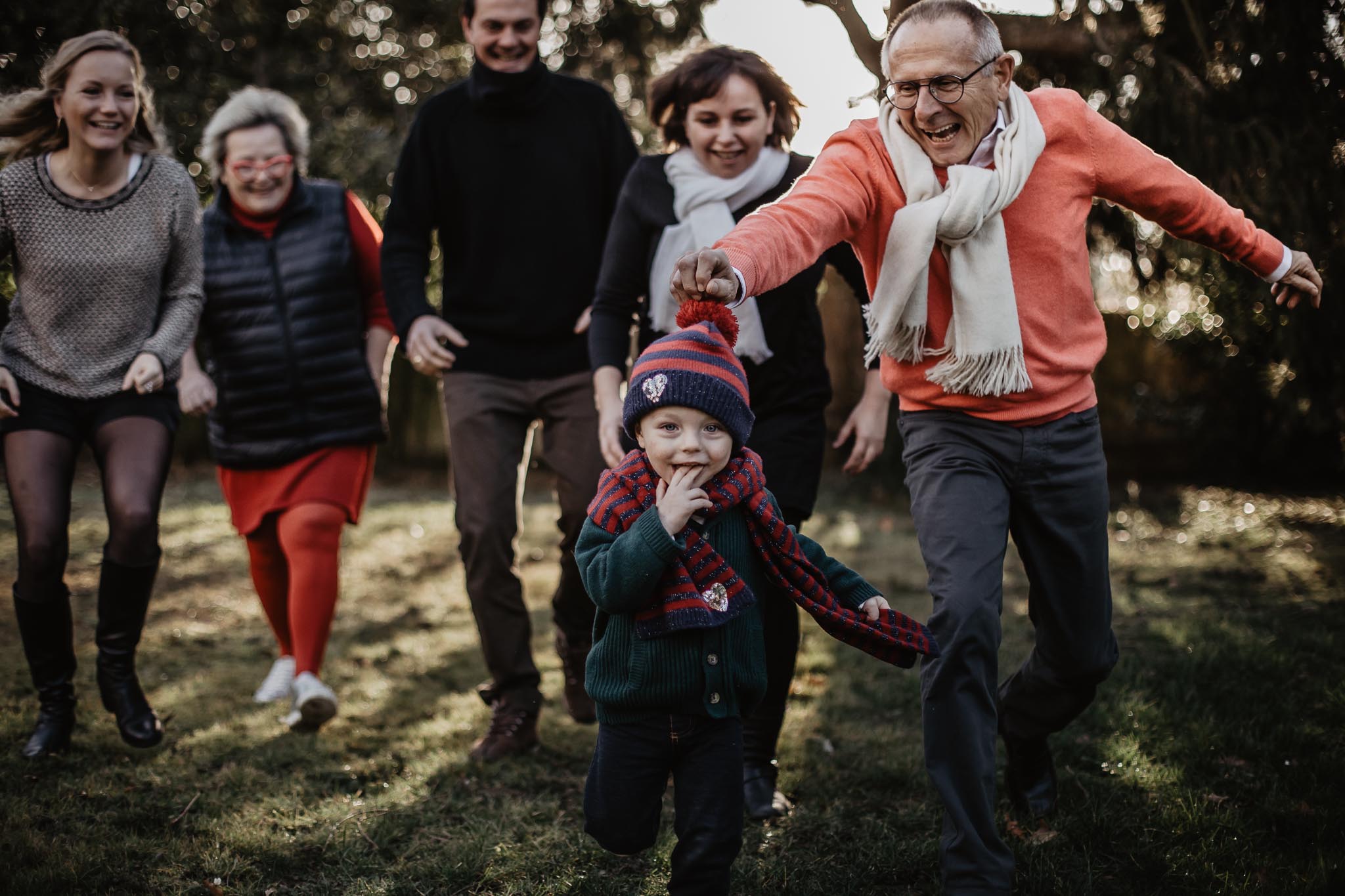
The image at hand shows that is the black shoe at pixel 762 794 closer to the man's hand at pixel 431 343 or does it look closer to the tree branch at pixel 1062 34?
the man's hand at pixel 431 343

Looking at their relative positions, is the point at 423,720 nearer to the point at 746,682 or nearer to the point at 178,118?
the point at 746,682

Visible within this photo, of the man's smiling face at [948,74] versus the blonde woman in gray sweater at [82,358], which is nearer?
the man's smiling face at [948,74]

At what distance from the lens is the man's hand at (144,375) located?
397 cm

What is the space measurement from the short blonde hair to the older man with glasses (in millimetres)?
2604

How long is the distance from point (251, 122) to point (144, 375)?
124cm

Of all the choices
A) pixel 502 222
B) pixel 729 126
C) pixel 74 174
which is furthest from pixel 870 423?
pixel 74 174

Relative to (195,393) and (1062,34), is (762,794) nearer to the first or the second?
(195,393)

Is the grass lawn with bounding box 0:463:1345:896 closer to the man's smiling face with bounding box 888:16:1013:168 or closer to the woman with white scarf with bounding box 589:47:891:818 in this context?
the woman with white scarf with bounding box 589:47:891:818

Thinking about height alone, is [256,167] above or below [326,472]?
above

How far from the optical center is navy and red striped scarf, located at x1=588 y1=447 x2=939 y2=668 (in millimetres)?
2520

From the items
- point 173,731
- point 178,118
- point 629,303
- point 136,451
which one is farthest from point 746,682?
point 178,118

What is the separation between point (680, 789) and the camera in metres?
2.61

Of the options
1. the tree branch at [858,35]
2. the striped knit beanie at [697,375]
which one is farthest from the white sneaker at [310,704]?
the tree branch at [858,35]

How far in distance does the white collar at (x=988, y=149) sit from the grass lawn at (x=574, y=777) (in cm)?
180
